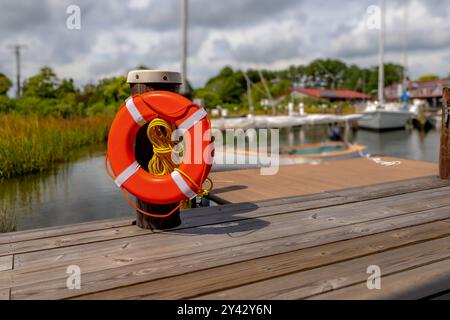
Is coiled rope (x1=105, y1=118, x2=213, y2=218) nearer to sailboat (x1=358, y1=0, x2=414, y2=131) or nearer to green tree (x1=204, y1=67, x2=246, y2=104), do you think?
sailboat (x1=358, y1=0, x2=414, y2=131)

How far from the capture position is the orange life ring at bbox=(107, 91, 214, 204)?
2.25 m

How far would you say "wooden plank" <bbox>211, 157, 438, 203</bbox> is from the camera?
15.2 feet

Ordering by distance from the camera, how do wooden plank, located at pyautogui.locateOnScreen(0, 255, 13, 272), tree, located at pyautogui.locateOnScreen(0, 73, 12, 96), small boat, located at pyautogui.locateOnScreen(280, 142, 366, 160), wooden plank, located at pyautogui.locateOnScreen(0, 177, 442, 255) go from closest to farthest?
wooden plank, located at pyautogui.locateOnScreen(0, 255, 13, 272), wooden plank, located at pyautogui.locateOnScreen(0, 177, 442, 255), small boat, located at pyautogui.locateOnScreen(280, 142, 366, 160), tree, located at pyautogui.locateOnScreen(0, 73, 12, 96)

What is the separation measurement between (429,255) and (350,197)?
48.9 inches

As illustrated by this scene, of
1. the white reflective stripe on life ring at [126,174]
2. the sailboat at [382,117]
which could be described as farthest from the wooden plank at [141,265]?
the sailboat at [382,117]

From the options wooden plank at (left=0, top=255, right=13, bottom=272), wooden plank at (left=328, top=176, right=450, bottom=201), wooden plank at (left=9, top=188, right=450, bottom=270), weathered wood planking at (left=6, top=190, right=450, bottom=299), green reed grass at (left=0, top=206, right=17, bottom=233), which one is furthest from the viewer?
green reed grass at (left=0, top=206, right=17, bottom=233)

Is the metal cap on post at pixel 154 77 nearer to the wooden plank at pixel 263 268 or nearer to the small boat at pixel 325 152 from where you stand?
the wooden plank at pixel 263 268

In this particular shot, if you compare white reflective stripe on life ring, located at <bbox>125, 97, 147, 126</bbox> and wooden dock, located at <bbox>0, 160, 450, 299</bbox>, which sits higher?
white reflective stripe on life ring, located at <bbox>125, 97, 147, 126</bbox>

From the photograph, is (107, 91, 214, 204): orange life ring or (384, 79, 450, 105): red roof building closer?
(107, 91, 214, 204): orange life ring

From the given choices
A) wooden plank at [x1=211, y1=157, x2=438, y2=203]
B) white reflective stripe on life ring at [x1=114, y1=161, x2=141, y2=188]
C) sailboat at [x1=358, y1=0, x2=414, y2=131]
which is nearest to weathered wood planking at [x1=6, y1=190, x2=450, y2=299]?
white reflective stripe on life ring at [x1=114, y1=161, x2=141, y2=188]

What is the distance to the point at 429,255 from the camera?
79.4 inches

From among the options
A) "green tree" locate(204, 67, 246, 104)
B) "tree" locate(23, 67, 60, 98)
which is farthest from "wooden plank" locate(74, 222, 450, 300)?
"green tree" locate(204, 67, 246, 104)

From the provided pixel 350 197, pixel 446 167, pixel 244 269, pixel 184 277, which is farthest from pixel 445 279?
pixel 446 167

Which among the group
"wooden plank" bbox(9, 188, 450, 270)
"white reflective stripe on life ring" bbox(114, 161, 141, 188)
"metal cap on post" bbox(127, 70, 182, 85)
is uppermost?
"metal cap on post" bbox(127, 70, 182, 85)
